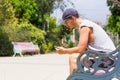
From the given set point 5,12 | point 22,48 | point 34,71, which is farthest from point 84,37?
point 5,12

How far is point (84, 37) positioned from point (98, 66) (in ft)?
1.47

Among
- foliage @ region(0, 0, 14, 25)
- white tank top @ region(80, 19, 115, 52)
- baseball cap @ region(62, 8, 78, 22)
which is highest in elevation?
baseball cap @ region(62, 8, 78, 22)

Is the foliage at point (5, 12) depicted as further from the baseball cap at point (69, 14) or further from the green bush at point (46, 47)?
the baseball cap at point (69, 14)

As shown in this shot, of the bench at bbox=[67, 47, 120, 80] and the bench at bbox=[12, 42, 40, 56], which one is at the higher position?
the bench at bbox=[67, 47, 120, 80]

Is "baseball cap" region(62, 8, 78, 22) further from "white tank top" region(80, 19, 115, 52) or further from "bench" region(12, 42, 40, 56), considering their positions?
"bench" region(12, 42, 40, 56)

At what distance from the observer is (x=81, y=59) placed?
4422mm

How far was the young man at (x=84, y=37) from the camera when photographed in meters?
4.72

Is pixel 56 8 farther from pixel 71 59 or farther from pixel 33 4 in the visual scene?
pixel 71 59

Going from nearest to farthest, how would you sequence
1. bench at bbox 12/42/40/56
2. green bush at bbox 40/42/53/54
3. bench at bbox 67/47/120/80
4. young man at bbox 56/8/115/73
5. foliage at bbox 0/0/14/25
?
bench at bbox 67/47/120/80
young man at bbox 56/8/115/73
bench at bbox 12/42/40/56
foliage at bbox 0/0/14/25
green bush at bbox 40/42/53/54

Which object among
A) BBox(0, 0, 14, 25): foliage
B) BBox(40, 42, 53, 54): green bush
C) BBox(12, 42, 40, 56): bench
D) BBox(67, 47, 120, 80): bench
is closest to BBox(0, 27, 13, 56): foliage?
BBox(12, 42, 40, 56): bench

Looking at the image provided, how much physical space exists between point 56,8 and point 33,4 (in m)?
4.07

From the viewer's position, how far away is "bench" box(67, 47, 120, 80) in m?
4.37

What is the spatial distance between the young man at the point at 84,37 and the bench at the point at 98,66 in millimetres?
310

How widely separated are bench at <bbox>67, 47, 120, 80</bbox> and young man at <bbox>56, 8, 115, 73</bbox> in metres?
0.31
